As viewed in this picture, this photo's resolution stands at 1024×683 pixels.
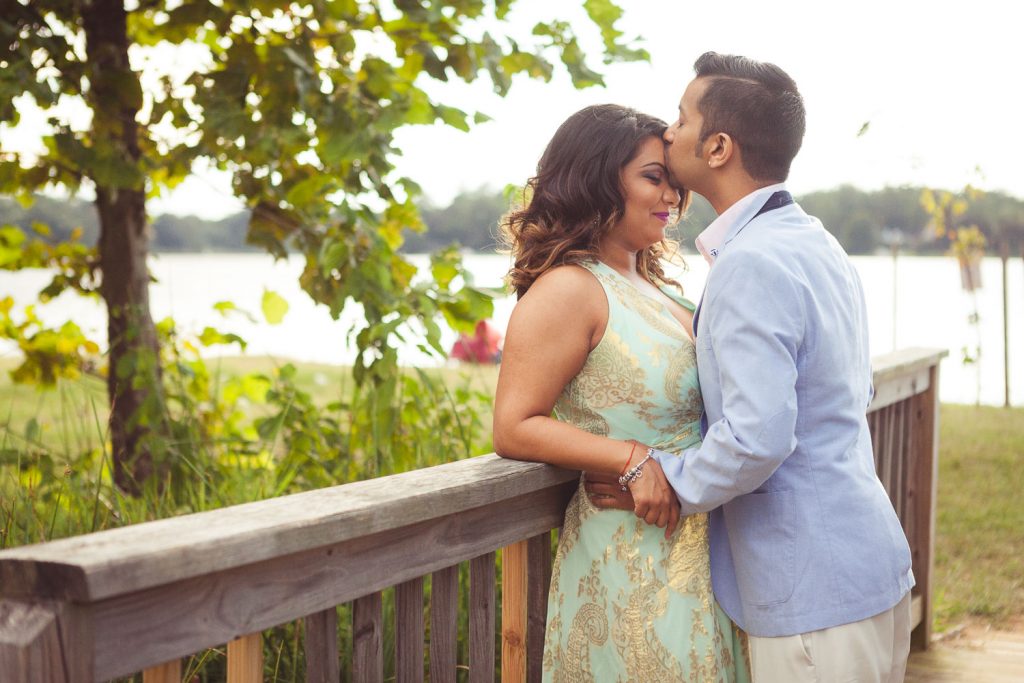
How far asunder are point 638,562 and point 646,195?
0.74 meters

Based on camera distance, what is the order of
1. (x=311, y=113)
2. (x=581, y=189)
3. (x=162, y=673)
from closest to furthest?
(x=162, y=673) < (x=581, y=189) < (x=311, y=113)

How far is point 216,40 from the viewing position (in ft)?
14.1

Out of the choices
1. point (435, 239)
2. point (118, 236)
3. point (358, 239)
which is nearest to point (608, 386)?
point (358, 239)

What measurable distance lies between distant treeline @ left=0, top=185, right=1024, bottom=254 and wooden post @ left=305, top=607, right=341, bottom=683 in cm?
104

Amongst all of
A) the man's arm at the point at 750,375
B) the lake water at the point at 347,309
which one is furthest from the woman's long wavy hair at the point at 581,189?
the man's arm at the point at 750,375

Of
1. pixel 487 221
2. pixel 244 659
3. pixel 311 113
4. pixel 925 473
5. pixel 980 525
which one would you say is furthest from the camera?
pixel 980 525

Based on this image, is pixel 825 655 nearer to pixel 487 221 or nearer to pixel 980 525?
pixel 487 221

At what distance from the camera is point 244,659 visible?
134 centimetres

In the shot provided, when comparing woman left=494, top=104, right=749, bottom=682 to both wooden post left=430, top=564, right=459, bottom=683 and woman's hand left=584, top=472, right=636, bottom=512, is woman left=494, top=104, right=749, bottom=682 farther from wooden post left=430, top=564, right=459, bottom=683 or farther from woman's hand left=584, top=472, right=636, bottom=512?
wooden post left=430, top=564, right=459, bottom=683

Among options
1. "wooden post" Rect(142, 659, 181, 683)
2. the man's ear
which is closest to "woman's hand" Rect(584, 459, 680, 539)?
the man's ear

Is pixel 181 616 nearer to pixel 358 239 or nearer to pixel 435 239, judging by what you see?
pixel 358 239

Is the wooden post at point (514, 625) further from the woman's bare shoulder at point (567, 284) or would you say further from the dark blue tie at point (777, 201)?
the dark blue tie at point (777, 201)

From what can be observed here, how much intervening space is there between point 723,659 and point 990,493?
19.1 feet

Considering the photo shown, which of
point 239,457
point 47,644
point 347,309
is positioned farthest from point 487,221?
point 47,644
